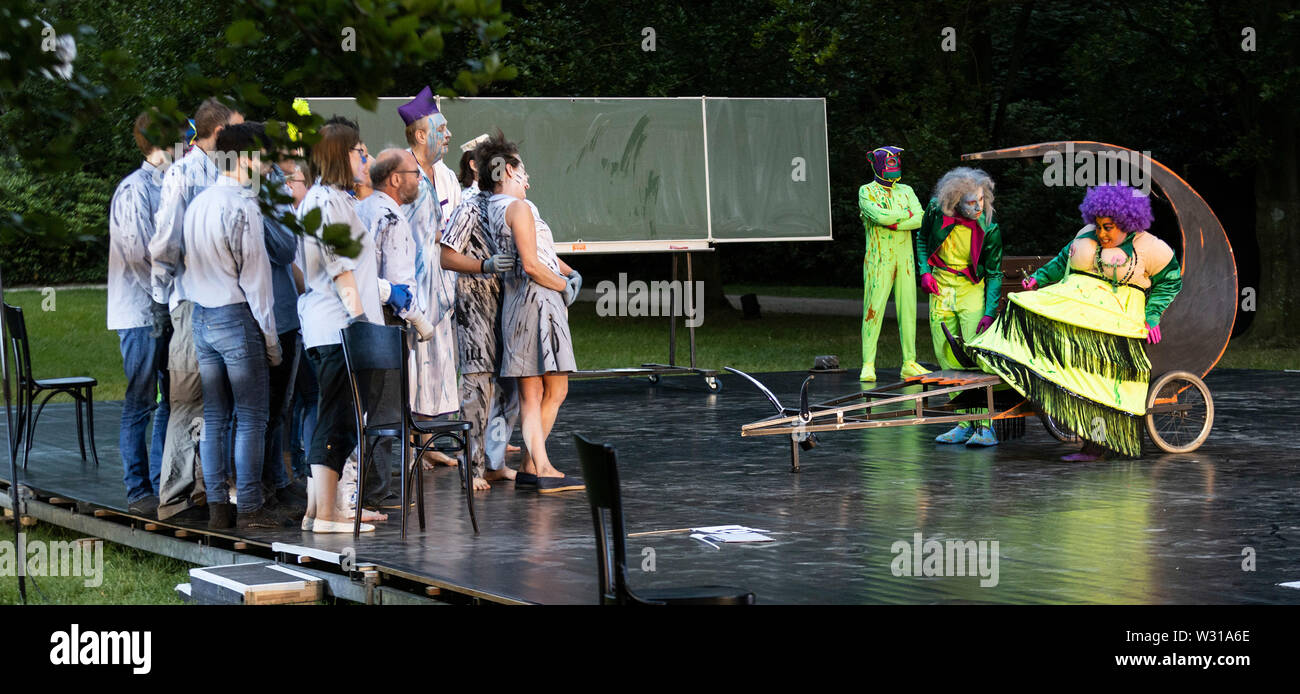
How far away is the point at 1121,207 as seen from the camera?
9.34 meters

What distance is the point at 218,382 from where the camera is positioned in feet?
23.4

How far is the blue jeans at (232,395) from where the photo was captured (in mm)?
7035

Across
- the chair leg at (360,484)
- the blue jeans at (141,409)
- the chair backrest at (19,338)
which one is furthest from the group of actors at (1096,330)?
the chair backrest at (19,338)

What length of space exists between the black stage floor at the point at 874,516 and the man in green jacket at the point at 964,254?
2.90ft

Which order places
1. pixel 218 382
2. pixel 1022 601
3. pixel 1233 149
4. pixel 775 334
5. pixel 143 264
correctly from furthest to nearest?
1. pixel 775 334
2. pixel 1233 149
3. pixel 143 264
4. pixel 218 382
5. pixel 1022 601

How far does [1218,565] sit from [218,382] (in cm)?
441

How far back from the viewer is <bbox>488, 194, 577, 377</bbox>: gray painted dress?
8.17m

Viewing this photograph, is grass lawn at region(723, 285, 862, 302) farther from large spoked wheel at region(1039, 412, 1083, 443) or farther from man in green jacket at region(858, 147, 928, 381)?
large spoked wheel at region(1039, 412, 1083, 443)

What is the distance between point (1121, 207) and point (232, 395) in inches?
210

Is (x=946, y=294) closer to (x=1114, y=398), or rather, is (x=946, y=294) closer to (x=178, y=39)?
(x=1114, y=398)

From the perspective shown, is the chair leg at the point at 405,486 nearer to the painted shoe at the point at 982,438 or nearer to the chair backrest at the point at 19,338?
the chair backrest at the point at 19,338

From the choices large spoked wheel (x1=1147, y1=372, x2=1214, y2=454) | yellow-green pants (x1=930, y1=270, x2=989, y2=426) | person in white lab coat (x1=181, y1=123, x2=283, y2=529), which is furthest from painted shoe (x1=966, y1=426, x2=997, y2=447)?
person in white lab coat (x1=181, y1=123, x2=283, y2=529)

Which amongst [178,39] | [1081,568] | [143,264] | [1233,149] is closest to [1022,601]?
[1081,568]

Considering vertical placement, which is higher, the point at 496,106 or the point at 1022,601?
the point at 496,106
